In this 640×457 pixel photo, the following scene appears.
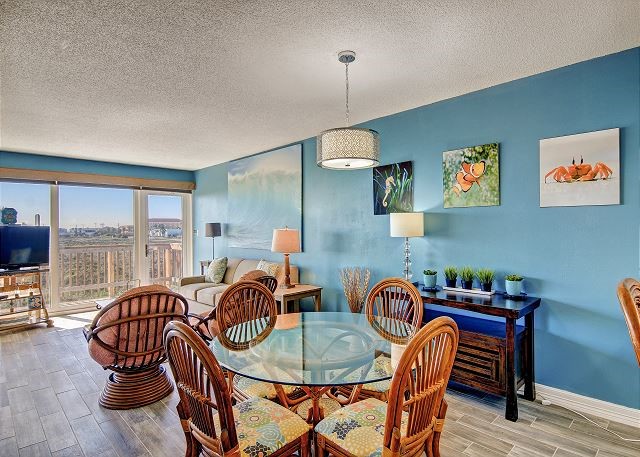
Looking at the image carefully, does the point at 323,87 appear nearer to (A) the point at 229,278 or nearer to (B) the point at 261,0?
(B) the point at 261,0

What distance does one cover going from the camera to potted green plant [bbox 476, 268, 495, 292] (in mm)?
2922

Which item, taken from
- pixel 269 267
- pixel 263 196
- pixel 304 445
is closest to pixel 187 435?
pixel 304 445

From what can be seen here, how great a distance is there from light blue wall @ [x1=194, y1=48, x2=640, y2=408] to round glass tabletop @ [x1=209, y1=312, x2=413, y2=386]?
1.22 meters

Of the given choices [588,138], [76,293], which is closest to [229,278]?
[76,293]

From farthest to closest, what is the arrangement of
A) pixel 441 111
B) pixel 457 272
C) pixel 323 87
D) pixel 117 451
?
1. pixel 441 111
2. pixel 457 272
3. pixel 323 87
4. pixel 117 451

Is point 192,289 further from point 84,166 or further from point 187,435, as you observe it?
point 187,435

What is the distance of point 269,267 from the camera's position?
16.2 ft

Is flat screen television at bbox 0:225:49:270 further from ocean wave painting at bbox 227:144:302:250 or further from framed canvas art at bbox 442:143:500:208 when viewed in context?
framed canvas art at bbox 442:143:500:208

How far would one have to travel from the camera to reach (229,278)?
562cm

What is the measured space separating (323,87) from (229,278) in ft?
11.9

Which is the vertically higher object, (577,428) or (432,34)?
(432,34)

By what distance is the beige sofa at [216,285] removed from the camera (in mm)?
4777

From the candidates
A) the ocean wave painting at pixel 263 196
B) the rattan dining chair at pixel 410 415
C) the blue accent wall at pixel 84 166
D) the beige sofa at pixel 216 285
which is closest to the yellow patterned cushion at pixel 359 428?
the rattan dining chair at pixel 410 415

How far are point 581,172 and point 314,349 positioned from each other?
7.66 feet
